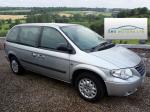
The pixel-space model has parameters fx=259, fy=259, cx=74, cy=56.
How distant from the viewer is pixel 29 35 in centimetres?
679

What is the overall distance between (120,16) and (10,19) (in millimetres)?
4971

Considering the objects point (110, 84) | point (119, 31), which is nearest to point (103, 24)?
point (119, 31)

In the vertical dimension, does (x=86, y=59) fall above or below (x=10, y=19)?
below

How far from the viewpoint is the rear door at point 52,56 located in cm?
577

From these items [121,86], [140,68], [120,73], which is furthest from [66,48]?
[140,68]

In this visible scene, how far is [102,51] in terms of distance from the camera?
221 inches

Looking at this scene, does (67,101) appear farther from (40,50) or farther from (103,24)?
(103,24)

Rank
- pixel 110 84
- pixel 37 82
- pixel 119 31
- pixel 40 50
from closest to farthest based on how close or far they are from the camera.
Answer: pixel 110 84
pixel 40 50
pixel 37 82
pixel 119 31

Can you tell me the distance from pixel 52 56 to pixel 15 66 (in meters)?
1.93

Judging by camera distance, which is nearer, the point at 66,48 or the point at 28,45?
the point at 66,48

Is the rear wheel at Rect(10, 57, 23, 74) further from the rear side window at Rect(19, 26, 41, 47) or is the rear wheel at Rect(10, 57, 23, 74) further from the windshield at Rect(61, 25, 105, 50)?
the windshield at Rect(61, 25, 105, 50)

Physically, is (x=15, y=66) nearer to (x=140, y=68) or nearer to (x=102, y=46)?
(x=102, y=46)

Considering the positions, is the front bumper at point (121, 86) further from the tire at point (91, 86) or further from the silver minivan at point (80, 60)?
the tire at point (91, 86)

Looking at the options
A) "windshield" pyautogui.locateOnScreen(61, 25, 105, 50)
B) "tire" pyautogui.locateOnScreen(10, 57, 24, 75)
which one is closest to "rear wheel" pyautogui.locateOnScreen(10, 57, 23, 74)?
"tire" pyautogui.locateOnScreen(10, 57, 24, 75)
